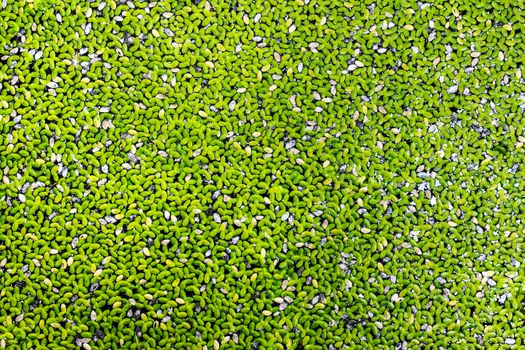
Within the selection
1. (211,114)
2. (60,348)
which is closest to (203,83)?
(211,114)

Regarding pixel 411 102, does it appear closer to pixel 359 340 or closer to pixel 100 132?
pixel 359 340

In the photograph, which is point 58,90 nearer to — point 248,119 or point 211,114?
point 211,114

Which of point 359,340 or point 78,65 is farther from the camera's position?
point 78,65

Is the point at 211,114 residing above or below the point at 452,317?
above

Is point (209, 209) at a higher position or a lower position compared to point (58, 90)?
lower

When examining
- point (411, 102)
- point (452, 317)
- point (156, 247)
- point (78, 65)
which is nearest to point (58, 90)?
point (78, 65)

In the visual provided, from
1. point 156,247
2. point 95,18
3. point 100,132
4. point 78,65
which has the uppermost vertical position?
point 95,18
